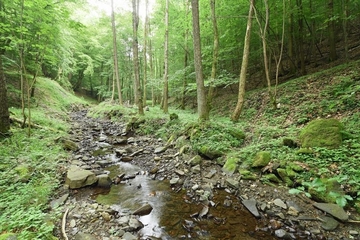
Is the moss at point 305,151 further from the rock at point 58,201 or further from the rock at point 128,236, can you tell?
the rock at point 58,201

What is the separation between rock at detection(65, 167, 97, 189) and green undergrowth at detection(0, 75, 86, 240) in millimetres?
268

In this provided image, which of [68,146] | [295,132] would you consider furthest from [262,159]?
[68,146]

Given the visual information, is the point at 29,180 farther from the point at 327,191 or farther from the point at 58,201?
the point at 327,191

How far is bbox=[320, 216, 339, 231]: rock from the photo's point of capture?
3.24 meters

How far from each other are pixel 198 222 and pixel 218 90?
13845 mm

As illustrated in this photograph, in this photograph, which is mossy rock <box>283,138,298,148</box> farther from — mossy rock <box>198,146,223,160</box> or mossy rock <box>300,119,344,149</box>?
mossy rock <box>198,146,223,160</box>

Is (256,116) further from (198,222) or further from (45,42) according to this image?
(45,42)

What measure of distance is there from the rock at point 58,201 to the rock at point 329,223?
16.6 ft

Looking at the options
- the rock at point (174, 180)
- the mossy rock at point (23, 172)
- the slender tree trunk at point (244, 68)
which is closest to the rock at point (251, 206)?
the rock at point (174, 180)

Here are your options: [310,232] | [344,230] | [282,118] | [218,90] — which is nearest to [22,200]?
[310,232]

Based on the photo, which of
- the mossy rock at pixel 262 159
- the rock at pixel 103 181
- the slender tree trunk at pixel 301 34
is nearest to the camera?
the mossy rock at pixel 262 159

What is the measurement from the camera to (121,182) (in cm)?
532

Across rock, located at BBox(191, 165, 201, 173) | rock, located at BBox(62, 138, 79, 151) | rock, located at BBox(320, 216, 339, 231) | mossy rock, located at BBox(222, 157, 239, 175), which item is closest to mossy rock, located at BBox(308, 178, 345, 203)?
rock, located at BBox(320, 216, 339, 231)

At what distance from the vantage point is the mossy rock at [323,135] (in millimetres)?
4613
